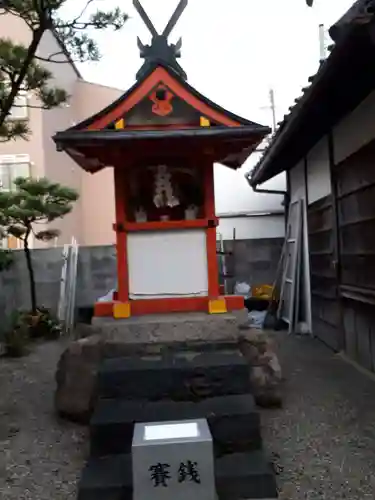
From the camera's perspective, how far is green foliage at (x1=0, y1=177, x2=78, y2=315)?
10.2m

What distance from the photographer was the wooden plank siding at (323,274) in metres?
8.07

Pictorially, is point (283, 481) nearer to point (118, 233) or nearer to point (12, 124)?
point (118, 233)

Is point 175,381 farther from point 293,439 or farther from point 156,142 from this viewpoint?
point 156,142

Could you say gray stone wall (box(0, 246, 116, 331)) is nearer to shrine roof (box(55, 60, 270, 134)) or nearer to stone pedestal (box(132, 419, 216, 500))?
shrine roof (box(55, 60, 270, 134))

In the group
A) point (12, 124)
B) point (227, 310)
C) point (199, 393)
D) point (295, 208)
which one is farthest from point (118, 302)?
point (295, 208)

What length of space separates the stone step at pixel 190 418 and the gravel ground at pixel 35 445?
13.5 inches

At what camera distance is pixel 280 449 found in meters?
4.31

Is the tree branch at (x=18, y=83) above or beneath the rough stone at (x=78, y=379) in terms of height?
above

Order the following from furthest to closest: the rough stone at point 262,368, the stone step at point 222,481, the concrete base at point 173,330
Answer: the concrete base at point 173,330 < the rough stone at point 262,368 < the stone step at point 222,481

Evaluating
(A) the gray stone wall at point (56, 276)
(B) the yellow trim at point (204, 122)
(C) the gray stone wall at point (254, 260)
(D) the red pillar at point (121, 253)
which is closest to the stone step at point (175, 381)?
(D) the red pillar at point (121, 253)

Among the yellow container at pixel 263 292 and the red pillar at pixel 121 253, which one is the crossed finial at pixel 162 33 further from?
the yellow container at pixel 263 292

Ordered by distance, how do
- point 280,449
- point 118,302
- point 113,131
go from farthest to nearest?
point 118,302 < point 113,131 < point 280,449

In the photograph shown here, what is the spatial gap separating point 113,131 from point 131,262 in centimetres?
142

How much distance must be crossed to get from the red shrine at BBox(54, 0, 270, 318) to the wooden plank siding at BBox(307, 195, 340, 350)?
96.6 inches
